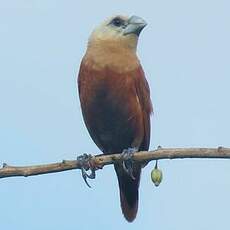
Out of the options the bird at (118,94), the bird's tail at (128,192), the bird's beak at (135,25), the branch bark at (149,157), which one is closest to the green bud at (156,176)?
the branch bark at (149,157)

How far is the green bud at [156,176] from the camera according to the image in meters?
4.07

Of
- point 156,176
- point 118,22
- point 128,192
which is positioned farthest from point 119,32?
point 156,176

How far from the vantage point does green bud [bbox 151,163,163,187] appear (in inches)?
160

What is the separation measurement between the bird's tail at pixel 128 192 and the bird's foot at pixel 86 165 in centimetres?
110

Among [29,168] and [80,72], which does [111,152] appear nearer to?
[80,72]

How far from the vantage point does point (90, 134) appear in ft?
19.5

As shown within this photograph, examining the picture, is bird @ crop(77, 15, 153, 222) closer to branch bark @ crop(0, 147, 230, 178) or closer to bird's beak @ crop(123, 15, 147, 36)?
bird's beak @ crop(123, 15, 147, 36)

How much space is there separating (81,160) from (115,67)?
1332 mm

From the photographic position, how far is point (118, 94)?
18.5 feet

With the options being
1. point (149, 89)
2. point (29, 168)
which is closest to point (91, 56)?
point (149, 89)

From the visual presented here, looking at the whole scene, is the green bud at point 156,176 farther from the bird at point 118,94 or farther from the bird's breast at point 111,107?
the bird's breast at point 111,107

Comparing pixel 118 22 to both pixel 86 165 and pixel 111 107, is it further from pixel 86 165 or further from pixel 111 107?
pixel 86 165

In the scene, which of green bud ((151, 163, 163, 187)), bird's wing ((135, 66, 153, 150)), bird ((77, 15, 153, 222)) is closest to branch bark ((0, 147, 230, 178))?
green bud ((151, 163, 163, 187))

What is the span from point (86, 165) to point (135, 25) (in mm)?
1594
